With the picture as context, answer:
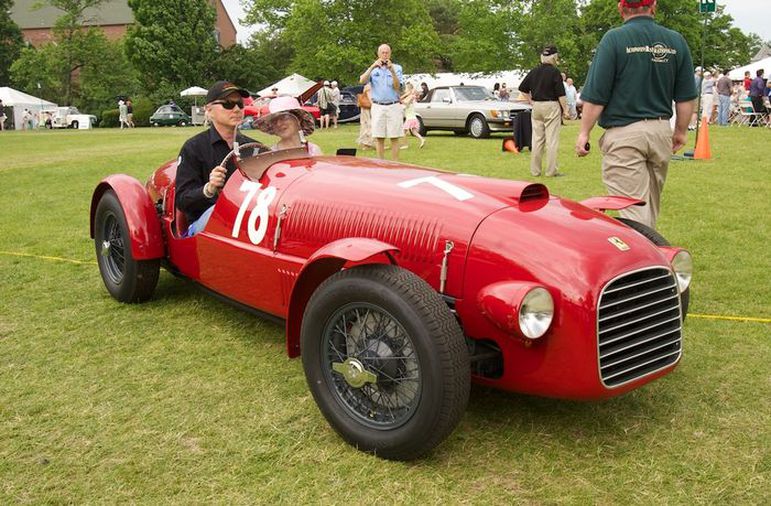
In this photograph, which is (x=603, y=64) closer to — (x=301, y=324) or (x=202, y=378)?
(x=301, y=324)

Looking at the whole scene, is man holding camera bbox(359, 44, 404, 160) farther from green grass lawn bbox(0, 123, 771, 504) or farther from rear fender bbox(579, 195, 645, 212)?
rear fender bbox(579, 195, 645, 212)

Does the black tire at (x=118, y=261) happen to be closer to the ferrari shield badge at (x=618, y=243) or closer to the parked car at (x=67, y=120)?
the ferrari shield badge at (x=618, y=243)

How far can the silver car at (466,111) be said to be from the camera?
18.5m

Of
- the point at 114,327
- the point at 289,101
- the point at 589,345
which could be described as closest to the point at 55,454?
the point at 114,327

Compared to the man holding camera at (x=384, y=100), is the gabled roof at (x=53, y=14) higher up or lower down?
higher up

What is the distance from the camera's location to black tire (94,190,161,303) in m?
4.61

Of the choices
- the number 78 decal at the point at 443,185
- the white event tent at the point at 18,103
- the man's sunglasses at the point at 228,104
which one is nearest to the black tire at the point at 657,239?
the number 78 decal at the point at 443,185

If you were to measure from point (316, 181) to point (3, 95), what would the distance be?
5032cm

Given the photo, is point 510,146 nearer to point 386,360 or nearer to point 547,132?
point 547,132

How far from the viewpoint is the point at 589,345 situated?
2572 millimetres

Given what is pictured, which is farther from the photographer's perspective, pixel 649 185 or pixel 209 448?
pixel 649 185

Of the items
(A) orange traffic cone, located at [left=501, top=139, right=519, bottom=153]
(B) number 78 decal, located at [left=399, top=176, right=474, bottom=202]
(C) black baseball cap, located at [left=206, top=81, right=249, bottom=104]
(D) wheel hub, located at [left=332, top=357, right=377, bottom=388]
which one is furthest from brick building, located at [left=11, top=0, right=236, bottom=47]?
(D) wheel hub, located at [left=332, top=357, right=377, bottom=388]

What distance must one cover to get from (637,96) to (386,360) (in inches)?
99.1

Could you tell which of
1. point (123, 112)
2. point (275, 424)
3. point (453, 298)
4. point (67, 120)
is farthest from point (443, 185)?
point (67, 120)
